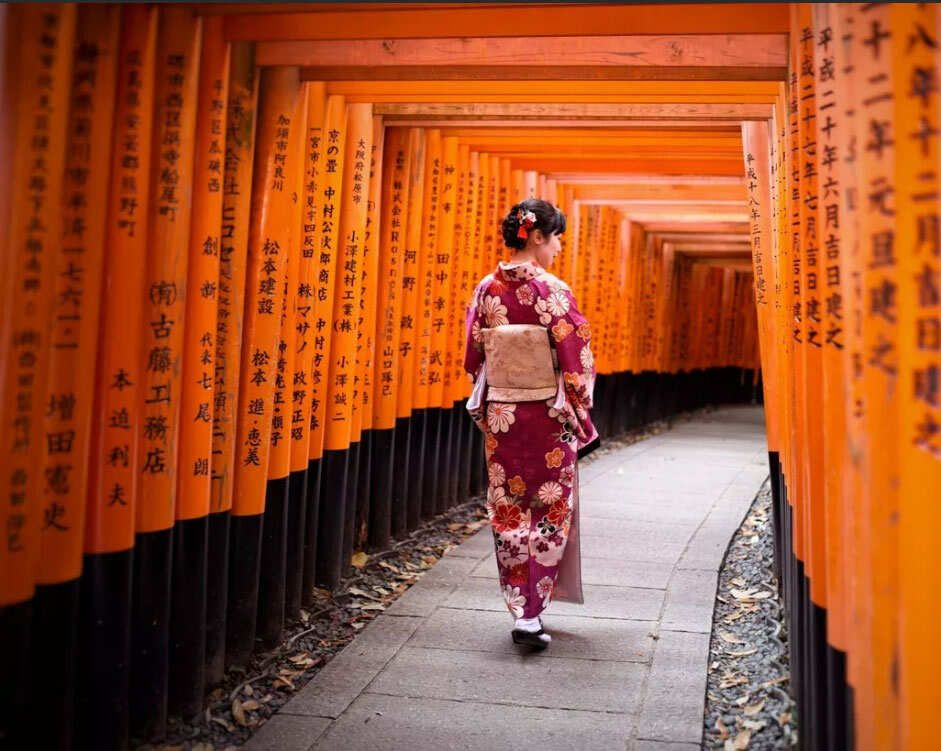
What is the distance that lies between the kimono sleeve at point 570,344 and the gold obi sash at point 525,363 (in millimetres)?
54

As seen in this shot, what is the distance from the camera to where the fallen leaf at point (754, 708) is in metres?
3.70

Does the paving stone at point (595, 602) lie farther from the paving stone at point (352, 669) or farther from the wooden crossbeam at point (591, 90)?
the wooden crossbeam at point (591, 90)

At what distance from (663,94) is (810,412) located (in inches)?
88.9

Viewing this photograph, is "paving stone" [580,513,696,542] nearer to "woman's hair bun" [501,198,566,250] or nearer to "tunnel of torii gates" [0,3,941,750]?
"tunnel of torii gates" [0,3,941,750]

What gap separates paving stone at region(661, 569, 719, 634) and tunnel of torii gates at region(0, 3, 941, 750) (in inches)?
19.8

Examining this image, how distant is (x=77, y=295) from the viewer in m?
2.82

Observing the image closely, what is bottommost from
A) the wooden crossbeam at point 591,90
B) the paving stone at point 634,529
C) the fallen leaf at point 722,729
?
the fallen leaf at point 722,729

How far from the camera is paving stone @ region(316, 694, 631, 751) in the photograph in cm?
341

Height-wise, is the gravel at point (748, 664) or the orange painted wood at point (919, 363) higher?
the orange painted wood at point (919, 363)

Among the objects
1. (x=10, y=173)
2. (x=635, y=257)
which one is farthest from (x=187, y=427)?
(x=635, y=257)

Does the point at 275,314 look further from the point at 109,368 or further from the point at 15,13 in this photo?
the point at 15,13

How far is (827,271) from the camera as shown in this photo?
8.86 feet

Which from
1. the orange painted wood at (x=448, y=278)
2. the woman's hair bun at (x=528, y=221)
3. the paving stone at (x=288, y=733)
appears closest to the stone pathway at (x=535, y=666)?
the paving stone at (x=288, y=733)

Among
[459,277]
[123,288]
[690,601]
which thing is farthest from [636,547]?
[123,288]
